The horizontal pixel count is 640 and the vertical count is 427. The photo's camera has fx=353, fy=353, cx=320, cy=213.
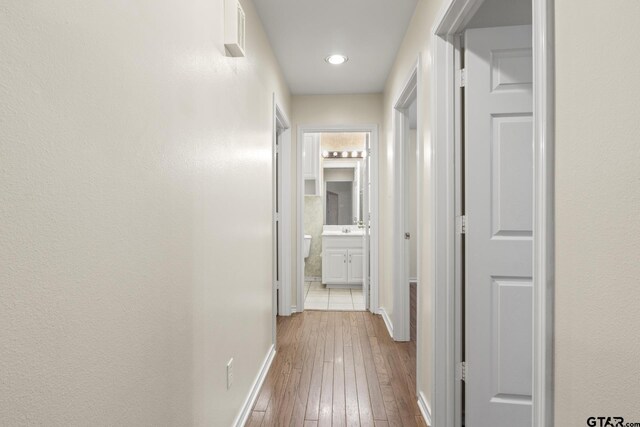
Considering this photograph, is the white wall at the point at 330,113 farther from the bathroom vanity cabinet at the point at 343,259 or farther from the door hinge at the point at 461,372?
the door hinge at the point at 461,372

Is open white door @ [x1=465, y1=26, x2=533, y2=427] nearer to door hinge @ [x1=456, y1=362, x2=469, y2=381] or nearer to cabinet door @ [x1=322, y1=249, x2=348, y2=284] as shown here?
door hinge @ [x1=456, y1=362, x2=469, y2=381]

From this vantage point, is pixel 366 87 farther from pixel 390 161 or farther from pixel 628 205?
pixel 628 205

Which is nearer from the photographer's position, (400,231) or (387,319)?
(400,231)

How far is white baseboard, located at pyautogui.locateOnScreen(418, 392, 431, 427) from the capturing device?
191 centimetres

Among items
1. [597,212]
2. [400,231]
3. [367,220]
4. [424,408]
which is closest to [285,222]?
[367,220]

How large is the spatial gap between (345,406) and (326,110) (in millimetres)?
2925

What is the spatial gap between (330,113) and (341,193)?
77.2 inches

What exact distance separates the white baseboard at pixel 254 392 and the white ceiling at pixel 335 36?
2376 mm

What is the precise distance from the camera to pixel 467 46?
5.73 feet

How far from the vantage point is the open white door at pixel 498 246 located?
1.72m

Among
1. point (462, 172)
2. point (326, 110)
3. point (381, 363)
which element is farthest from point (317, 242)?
point (462, 172)

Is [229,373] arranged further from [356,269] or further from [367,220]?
[356,269]

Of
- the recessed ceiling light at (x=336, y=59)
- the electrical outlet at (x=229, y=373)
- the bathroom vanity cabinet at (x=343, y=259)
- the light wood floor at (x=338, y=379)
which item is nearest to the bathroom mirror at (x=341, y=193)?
the bathroom vanity cabinet at (x=343, y=259)

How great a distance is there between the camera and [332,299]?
451cm
